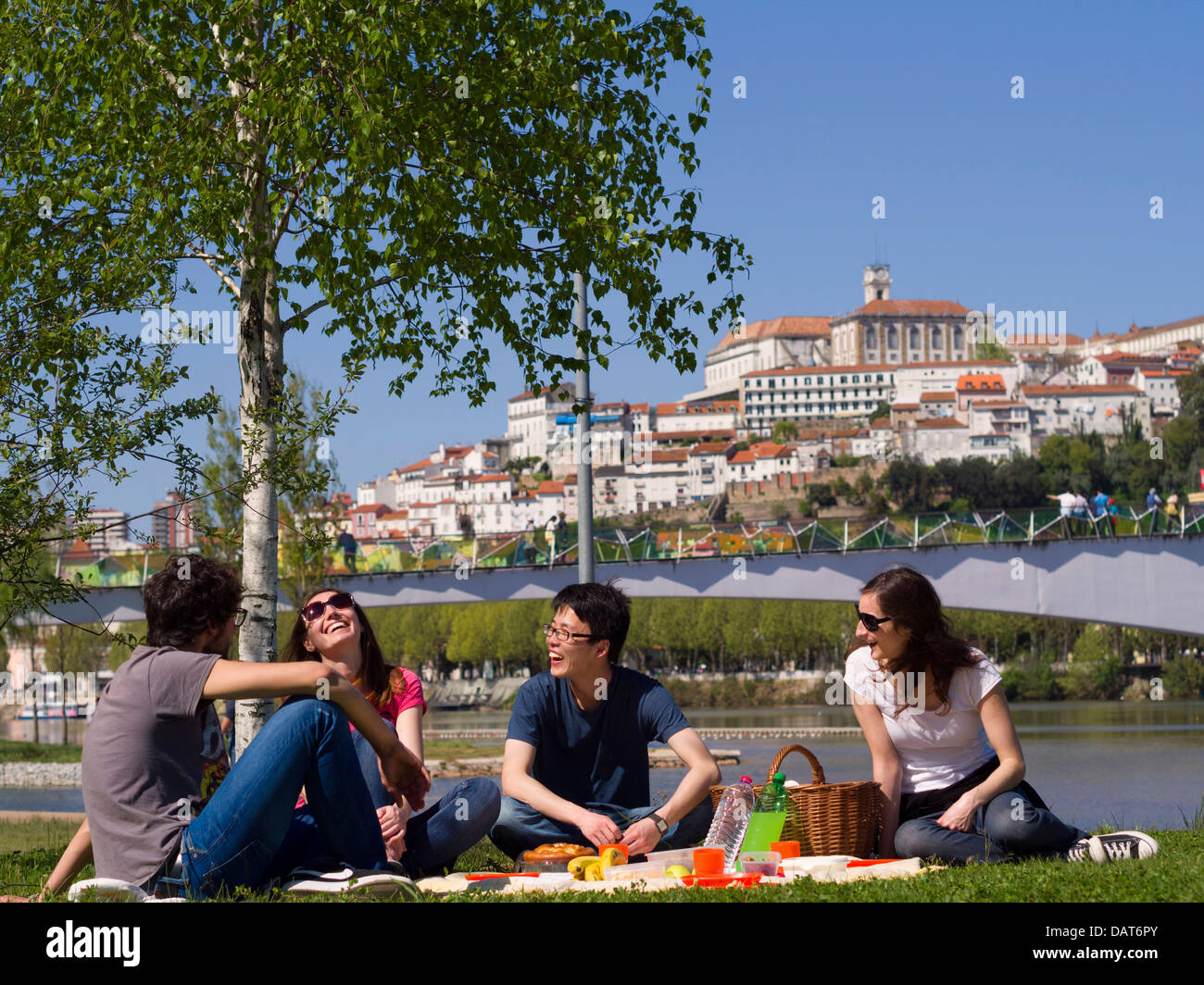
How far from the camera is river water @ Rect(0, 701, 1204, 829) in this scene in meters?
17.5

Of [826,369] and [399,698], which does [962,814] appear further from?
[826,369]

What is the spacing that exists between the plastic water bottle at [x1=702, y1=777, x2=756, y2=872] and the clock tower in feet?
633

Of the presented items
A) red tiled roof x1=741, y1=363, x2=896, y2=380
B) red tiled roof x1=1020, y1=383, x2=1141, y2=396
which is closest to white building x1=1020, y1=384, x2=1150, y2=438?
red tiled roof x1=1020, y1=383, x2=1141, y2=396

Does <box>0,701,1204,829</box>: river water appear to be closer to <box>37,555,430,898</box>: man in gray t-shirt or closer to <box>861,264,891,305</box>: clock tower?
<box>37,555,430,898</box>: man in gray t-shirt

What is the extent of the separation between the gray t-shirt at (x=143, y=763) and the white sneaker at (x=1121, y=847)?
3.23 m

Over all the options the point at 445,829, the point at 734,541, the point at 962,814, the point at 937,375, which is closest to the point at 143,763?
the point at 445,829

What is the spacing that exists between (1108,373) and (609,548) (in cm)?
14146

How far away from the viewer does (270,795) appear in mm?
4031

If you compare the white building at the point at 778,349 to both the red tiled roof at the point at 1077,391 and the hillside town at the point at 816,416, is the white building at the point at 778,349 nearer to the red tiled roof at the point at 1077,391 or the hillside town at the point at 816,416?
the hillside town at the point at 816,416

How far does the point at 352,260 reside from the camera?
798 cm

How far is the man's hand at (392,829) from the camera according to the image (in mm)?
4844

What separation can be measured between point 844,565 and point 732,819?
904 inches

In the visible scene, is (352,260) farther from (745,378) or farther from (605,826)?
(745,378)
